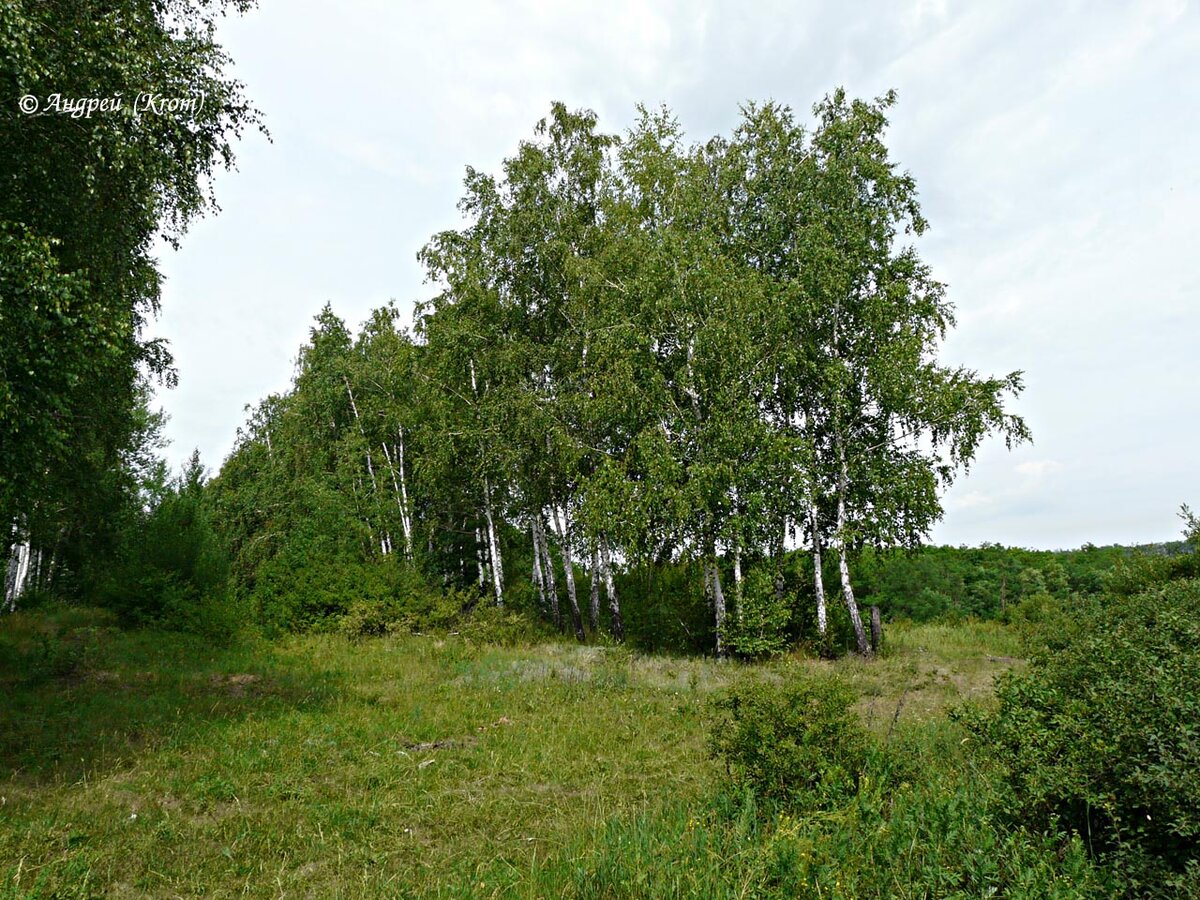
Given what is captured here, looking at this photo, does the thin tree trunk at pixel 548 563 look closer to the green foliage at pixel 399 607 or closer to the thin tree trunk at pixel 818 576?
the green foliage at pixel 399 607

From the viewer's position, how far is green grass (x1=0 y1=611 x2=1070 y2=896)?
17.5 ft

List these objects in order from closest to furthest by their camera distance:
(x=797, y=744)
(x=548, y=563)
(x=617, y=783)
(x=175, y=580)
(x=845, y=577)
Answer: (x=797, y=744)
(x=617, y=783)
(x=845, y=577)
(x=175, y=580)
(x=548, y=563)

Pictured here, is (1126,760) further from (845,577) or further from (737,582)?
(845,577)

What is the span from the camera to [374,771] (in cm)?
816

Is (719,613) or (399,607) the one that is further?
(399,607)

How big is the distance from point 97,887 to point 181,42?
11539mm

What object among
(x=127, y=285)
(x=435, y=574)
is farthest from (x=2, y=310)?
(x=435, y=574)

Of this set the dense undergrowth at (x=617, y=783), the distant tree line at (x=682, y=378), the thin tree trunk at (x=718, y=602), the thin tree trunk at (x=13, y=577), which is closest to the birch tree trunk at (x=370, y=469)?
the distant tree line at (x=682, y=378)

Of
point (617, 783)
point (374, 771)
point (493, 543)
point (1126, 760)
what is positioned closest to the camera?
point (1126, 760)

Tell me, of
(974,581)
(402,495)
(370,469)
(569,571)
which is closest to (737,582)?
(569,571)

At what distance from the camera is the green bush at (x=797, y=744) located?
20.3 ft

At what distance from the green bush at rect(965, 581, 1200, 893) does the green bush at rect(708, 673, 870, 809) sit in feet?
4.25

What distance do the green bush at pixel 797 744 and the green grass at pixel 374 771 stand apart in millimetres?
442

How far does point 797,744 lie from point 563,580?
2480 cm
